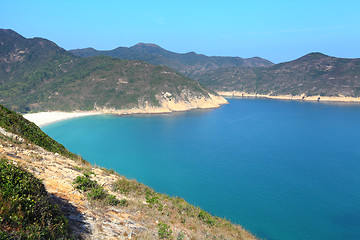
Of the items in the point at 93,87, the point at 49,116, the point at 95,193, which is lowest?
the point at 49,116

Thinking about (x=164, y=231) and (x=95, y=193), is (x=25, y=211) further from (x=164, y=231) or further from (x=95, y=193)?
(x=164, y=231)

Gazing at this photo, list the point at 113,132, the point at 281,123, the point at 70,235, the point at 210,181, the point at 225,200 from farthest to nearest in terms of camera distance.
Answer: the point at 281,123, the point at 113,132, the point at 210,181, the point at 225,200, the point at 70,235

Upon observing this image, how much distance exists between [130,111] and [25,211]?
124124 mm

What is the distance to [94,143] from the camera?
7462 cm

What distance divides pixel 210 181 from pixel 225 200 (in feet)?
26.2

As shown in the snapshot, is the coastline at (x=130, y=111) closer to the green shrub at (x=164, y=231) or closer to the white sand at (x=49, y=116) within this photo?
the white sand at (x=49, y=116)

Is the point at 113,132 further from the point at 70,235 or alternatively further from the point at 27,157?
the point at 70,235

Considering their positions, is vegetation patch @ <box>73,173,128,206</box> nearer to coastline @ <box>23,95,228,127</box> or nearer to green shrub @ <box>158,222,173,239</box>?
green shrub @ <box>158,222,173,239</box>

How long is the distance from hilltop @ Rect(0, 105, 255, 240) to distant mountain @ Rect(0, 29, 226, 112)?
118467 millimetres

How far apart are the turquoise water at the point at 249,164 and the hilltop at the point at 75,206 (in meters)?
22.4

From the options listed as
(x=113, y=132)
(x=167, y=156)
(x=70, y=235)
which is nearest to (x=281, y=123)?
(x=167, y=156)

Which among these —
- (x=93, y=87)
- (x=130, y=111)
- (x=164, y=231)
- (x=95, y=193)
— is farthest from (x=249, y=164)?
(x=93, y=87)

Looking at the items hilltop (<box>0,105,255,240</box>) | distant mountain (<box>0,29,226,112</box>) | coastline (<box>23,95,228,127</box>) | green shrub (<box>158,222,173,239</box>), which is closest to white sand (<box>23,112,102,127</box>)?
coastline (<box>23,95,228,127</box>)

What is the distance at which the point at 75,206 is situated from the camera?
1072cm
